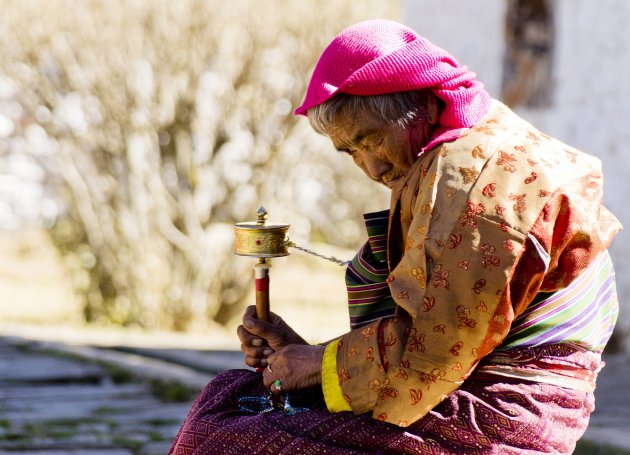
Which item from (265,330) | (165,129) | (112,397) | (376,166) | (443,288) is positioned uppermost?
(376,166)

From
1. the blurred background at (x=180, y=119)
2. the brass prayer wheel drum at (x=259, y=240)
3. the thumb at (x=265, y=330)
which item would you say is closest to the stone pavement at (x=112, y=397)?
the blurred background at (x=180, y=119)

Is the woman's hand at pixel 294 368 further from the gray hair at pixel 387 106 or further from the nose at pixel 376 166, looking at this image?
the gray hair at pixel 387 106

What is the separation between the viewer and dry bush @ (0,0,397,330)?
8.20m

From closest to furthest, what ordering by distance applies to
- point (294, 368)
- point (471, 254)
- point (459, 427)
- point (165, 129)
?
point (471, 254) < point (459, 427) < point (294, 368) < point (165, 129)

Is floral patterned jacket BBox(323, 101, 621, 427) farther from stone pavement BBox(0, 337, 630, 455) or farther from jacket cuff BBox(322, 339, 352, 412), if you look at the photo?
stone pavement BBox(0, 337, 630, 455)

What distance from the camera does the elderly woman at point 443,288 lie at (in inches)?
79.5

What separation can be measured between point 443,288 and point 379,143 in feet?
1.46

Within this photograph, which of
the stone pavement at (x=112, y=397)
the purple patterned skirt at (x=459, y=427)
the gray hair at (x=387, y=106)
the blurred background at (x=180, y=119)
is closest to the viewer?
the purple patterned skirt at (x=459, y=427)

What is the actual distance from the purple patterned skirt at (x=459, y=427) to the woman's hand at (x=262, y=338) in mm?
267

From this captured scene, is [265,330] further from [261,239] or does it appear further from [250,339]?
[261,239]

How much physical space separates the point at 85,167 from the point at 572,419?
6943 mm

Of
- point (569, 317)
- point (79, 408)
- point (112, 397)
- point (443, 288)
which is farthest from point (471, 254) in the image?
point (112, 397)

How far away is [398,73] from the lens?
2182mm

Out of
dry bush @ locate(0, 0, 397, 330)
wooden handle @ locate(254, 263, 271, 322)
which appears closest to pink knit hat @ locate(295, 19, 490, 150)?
wooden handle @ locate(254, 263, 271, 322)
